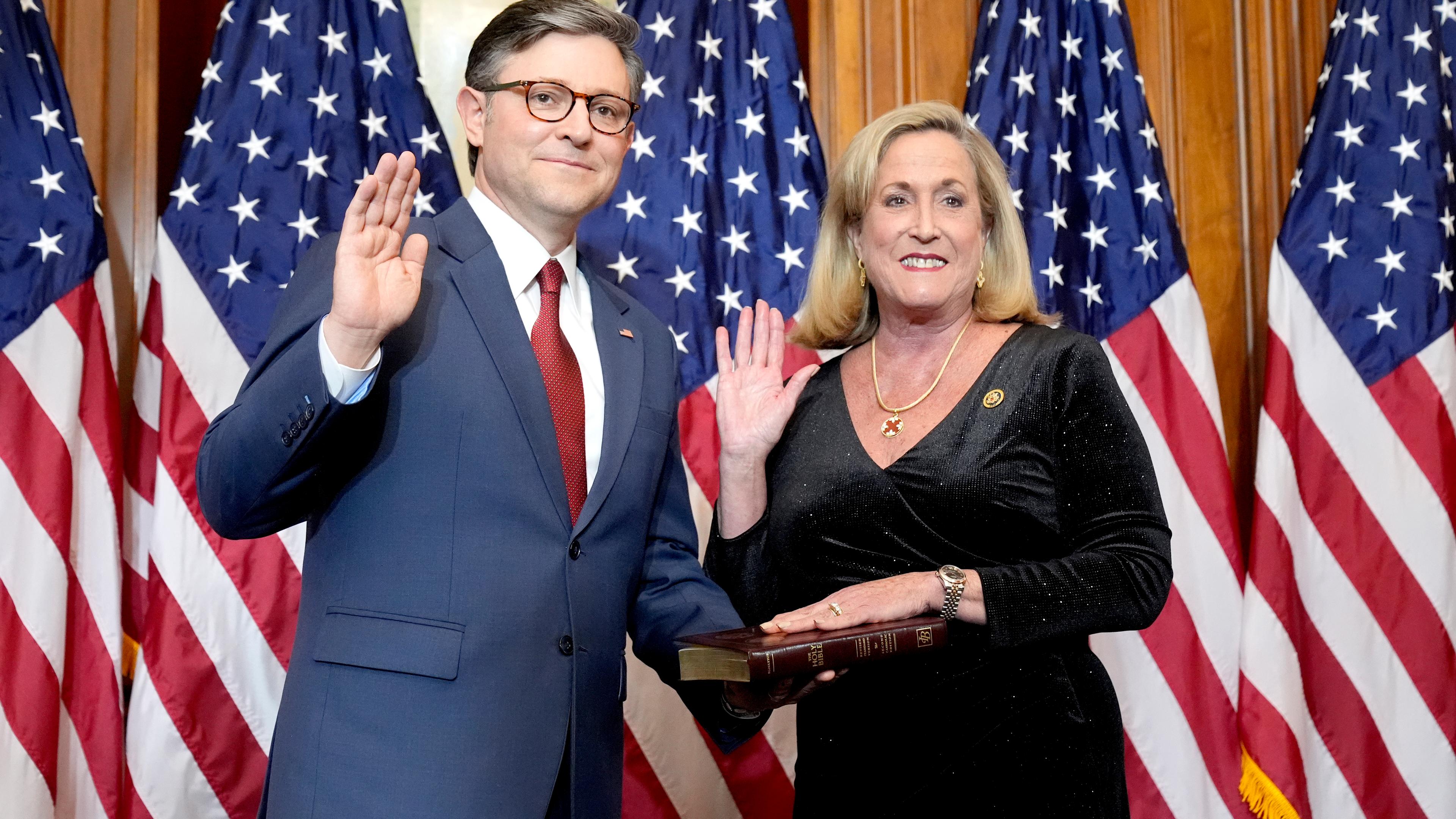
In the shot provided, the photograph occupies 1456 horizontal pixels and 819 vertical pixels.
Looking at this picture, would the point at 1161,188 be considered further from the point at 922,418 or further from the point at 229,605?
the point at 229,605

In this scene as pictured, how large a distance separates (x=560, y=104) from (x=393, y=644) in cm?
94

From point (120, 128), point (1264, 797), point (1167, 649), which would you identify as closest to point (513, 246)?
point (120, 128)

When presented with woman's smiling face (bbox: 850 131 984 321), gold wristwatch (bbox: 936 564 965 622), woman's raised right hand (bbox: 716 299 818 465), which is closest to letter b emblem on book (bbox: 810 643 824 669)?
gold wristwatch (bbox: 936 564 965 622)

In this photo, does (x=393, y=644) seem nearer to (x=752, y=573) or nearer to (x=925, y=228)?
(x=752, y=573)

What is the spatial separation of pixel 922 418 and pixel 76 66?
2504 millimetres

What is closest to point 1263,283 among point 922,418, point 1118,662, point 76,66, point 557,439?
point 1118,662

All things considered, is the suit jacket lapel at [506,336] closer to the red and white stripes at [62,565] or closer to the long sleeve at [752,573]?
the long sleeve at [752,573]

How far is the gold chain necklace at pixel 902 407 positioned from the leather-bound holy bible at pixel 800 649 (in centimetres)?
45

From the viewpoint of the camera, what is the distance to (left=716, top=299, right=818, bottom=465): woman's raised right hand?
2.32 metres

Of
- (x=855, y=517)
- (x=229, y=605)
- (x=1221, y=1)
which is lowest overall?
(x=229, y=605)

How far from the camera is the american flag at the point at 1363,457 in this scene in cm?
330

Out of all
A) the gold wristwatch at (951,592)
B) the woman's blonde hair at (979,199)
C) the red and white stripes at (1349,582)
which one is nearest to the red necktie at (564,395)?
the gold wristwatch at (951,592)

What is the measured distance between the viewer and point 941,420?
2.15 metres

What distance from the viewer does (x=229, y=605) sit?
3.01 meters
